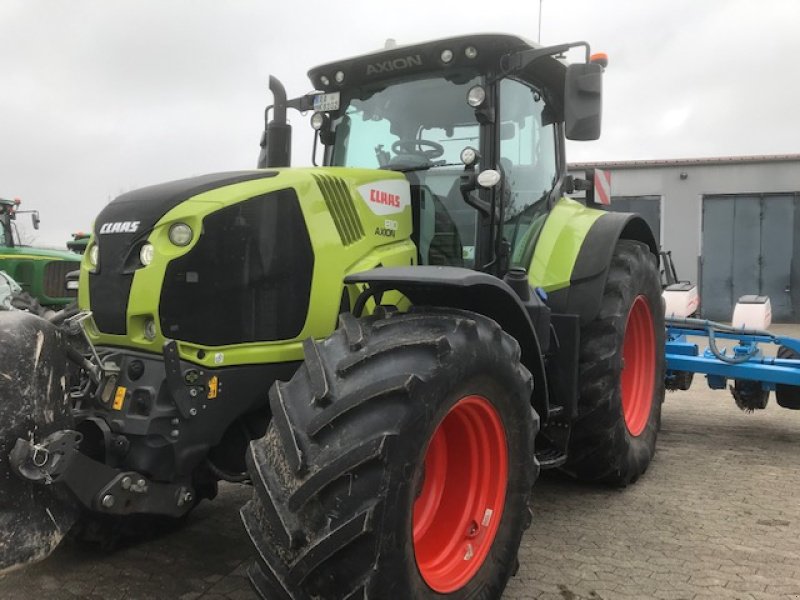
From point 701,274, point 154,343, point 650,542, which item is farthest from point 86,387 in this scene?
point 701,274

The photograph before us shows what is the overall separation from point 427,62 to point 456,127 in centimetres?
34

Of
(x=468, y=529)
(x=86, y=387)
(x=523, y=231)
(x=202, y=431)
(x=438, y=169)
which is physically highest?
(x=438, y=169)

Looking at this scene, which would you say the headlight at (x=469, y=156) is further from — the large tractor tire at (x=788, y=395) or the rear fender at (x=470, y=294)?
the large tractor tire at (x=788, y=395)

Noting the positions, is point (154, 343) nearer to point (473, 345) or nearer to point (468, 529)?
point (473, 345)

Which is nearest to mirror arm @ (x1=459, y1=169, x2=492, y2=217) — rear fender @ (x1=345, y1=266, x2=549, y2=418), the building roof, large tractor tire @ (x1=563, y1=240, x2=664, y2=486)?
rear fender @ (x1=345, y1=266, x2=549, y2=418)

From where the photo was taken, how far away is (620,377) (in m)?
4.00

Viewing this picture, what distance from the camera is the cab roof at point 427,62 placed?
3.35 meters

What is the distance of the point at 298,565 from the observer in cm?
201

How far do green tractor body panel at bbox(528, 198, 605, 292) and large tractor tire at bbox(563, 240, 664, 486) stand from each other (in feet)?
0.93

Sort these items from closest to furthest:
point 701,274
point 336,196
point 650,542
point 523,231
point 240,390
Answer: point 240,390 → point 336,196 → point 650,542 → point 523,231 → point 701,274

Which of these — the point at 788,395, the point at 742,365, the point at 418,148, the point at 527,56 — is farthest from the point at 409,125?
the point at 788,395

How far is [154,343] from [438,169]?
5.40 ft

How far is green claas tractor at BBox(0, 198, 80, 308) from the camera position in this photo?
9.61 m

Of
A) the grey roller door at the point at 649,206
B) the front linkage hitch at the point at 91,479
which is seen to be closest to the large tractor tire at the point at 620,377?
the front linkage hitch at the point at 91,479
